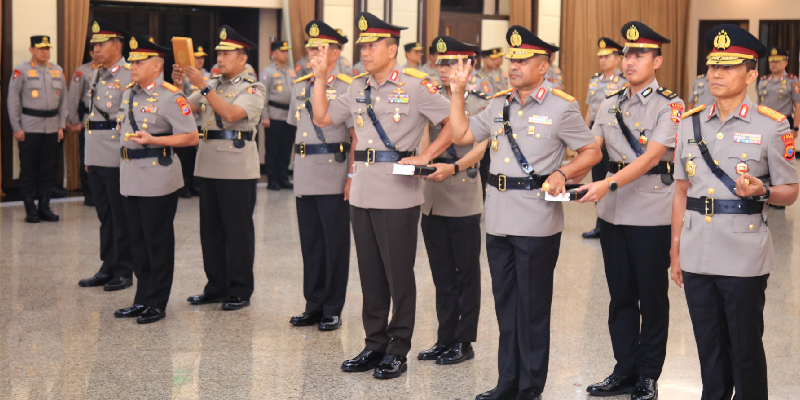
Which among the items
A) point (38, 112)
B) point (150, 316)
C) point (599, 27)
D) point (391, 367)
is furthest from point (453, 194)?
point (599, 27)

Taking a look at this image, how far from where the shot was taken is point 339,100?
4.41 metres

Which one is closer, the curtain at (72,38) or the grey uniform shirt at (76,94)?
the grey uniform shirt at (76,94)

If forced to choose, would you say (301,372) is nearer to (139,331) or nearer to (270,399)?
(270,399)

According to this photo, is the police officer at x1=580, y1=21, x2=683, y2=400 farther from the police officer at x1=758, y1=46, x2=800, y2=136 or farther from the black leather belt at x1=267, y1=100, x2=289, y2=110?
the police officer at x1=758, y1=46, x2=800, y2=136

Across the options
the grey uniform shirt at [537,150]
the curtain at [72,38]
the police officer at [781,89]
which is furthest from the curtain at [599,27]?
the grey uniform shirt at [537,150]

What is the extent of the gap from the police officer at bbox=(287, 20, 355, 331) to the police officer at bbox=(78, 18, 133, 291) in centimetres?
138

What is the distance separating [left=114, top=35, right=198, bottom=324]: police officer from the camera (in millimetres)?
4961

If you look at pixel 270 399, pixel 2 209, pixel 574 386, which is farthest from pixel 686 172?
Result: pixel 2 209

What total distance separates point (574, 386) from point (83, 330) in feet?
9.01

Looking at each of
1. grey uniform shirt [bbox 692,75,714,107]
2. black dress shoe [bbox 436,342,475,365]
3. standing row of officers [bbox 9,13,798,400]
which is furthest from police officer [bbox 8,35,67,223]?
grey uniform shirt [bbox 692,75,714,107]

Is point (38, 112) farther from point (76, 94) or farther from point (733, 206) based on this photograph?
point (733, 206)

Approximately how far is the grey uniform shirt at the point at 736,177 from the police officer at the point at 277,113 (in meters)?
8.09

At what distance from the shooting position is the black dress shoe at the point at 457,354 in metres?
4.35

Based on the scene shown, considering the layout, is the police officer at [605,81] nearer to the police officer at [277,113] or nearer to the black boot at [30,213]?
the police officer at [277,113]
